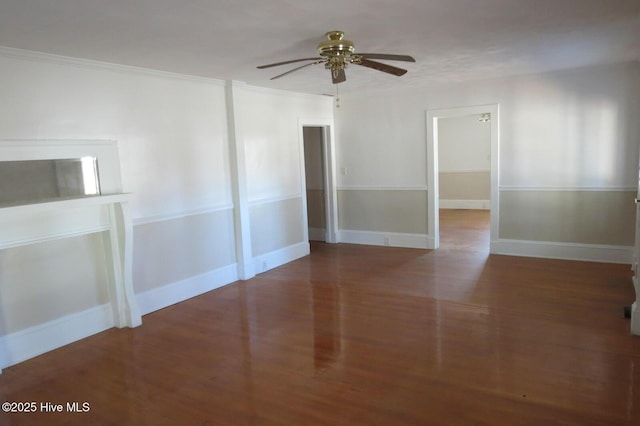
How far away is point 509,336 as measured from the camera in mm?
3449

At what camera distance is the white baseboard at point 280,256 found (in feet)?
18.7

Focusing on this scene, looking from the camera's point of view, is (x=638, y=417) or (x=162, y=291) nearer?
(x=638, y=417)

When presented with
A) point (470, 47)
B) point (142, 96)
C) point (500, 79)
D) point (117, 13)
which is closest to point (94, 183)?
point (142, 96)

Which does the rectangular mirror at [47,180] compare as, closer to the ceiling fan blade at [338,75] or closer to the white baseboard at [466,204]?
the ceiling fan blade at [338,75]

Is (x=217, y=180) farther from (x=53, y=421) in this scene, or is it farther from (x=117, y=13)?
(x=53, y=421)

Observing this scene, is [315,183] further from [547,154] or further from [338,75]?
[338,75]

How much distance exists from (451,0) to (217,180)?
3241 millimetres

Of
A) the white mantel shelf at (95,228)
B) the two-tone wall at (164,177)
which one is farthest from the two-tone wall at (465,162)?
the white mantel shelf at (95,228)

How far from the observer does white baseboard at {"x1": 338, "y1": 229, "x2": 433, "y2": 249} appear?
667 centimetres

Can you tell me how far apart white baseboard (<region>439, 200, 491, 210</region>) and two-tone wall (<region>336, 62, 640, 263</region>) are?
14.9ft

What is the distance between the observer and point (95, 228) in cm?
374

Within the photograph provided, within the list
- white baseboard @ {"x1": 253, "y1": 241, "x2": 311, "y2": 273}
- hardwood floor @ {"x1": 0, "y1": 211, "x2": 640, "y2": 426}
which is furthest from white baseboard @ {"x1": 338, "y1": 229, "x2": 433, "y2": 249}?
hardwood floor @ {"x1": 0, "y1": 211, "x2": 640, "y2": 426}

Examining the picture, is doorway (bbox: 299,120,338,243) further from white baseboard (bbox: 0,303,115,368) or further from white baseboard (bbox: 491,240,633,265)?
white baseboard (bbox: 0,303,115,368)

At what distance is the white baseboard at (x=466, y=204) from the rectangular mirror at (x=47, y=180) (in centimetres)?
883
